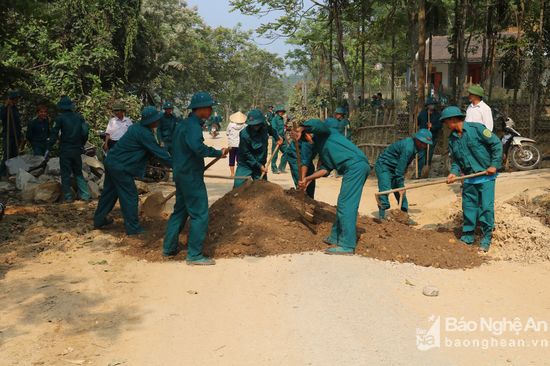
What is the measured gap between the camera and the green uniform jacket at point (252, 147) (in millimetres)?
8398

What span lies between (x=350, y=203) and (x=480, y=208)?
167 cm

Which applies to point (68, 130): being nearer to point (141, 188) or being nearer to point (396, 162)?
point (141, 188)

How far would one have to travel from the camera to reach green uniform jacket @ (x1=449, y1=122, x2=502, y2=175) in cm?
683

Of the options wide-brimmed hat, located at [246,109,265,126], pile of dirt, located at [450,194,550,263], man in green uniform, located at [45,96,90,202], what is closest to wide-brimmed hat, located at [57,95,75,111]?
man in green uniform, located at [45,96,90,202]

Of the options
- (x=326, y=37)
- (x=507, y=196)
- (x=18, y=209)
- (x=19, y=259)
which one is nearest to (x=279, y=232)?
(x=19, y=259)

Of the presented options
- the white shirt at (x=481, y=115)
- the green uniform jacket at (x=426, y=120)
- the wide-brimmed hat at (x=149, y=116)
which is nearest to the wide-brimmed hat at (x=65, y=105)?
the wide-brimmed hat at (x=149, y=116)

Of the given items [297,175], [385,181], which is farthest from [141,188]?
[385,181]

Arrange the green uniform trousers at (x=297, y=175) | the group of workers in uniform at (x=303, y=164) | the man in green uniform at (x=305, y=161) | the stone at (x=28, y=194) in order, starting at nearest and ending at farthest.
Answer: the group of workers in uniform at (x=303, y=164)
the man in green uniform at (x=305, y=161)
the green uniform trousers at (x=297, y=175)
the stone at (x=28, y=194)

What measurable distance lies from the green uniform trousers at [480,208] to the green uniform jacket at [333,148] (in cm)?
138

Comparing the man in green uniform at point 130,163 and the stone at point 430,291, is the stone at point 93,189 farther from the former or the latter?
the stone at point 430,291

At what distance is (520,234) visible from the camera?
22.4 feet

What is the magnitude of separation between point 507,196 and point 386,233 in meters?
2.75

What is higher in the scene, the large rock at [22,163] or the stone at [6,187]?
the large rock at [22,163]

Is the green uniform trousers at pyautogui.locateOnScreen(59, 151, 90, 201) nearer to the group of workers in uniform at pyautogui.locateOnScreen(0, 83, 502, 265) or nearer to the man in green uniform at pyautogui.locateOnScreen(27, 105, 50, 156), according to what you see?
the man in green uniform at pyautogui.locateOnScreen(27, 105, 50, 156)
